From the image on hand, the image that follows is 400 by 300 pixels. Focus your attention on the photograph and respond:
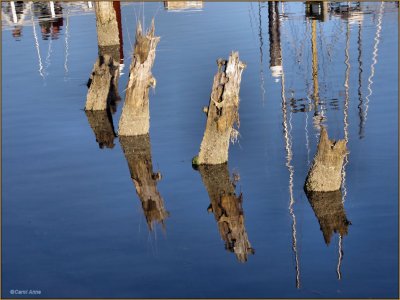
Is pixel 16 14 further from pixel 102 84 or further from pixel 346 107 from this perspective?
pixel 346 107

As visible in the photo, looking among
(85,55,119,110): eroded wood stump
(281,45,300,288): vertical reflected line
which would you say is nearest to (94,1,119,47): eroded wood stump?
(85,55,119,110): eroded wood stump

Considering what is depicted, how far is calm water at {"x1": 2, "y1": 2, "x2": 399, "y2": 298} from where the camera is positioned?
17984mm

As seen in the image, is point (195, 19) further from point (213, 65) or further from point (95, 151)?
point (95, 151)

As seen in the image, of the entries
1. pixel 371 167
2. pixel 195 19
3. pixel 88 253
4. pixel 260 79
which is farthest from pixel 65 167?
pixel 195 19

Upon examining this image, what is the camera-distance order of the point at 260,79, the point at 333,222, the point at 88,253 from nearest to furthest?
the point at 88,253 < the point at 333,222 < the point at 260,79

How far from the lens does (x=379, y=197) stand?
21781 millimetres

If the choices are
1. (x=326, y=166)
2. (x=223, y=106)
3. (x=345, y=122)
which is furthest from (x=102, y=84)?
(x=326, y=166)

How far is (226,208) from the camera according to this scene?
21781 millimetres

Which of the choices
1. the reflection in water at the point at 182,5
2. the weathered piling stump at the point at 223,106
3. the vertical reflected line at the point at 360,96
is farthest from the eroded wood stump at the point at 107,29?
the weathered piling stump at the point at 223,106

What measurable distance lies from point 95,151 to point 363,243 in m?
10.1

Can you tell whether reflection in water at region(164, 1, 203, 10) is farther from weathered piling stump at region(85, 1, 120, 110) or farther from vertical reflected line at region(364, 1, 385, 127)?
weathered piling stump at region(85, 1, 120, 110)

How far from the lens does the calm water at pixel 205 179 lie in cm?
1798

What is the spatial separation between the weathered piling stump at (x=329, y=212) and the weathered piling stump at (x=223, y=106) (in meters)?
2.85

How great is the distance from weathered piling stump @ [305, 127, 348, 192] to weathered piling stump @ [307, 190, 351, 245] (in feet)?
0.61
